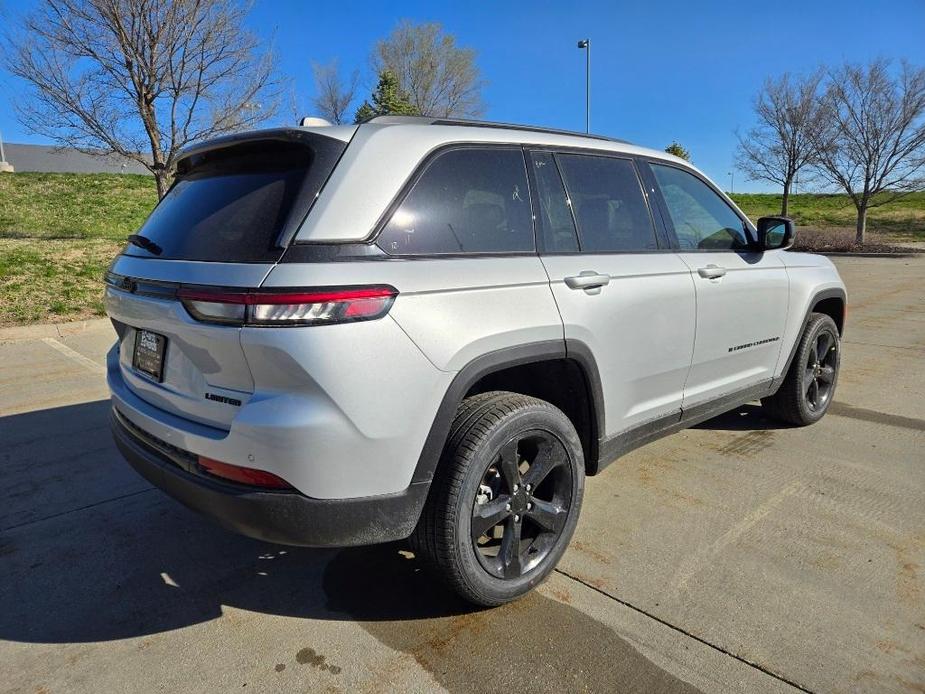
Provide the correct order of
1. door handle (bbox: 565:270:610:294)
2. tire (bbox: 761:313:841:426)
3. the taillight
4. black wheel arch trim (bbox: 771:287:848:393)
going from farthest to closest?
tire (bbox: 761:313:841:426) < black wheel arch trim (bbox: 771:287:848:393) < door handle (bbox: 565:270:610:294) < the taillight

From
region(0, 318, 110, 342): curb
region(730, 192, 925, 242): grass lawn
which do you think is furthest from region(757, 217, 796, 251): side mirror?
region(730, 192, 925, 242): grass lawn

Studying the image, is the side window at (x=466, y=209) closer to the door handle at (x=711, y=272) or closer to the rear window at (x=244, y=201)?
the rear window at (x=244, y=201)

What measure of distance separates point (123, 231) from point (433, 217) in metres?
15.0

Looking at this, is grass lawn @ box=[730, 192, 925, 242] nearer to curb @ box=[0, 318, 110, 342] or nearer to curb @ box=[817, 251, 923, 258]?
curb @ box=[817, 251, 923, 258]

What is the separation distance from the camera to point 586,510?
131 inches

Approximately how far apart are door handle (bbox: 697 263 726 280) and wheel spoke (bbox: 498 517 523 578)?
166 centimetres

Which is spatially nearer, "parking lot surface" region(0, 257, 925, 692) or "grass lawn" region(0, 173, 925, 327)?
"parking lot surface" region(0, 257, 925, 692)

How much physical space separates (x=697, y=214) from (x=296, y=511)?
2.73m

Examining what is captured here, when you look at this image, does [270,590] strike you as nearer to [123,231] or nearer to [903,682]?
[903,682]

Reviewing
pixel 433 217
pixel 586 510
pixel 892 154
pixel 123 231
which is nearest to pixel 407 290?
pixel 433 217

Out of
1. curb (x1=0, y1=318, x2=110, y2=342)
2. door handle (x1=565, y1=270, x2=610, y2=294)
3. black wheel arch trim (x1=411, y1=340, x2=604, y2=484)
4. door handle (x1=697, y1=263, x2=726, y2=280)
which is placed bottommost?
curb (x1=0, y1=318, x2=110, y2=342)

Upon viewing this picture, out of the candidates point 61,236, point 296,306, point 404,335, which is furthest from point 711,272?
point 61,236

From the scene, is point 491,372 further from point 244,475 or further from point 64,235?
point 64,235

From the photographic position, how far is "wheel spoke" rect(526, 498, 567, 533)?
8.48ft
